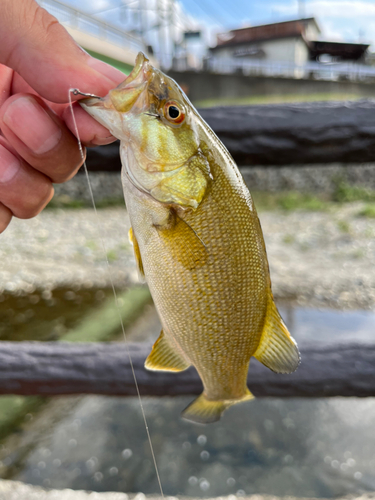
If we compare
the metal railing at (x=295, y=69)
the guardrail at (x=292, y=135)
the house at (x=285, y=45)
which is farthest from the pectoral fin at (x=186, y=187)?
the house at (x=285, y=45)

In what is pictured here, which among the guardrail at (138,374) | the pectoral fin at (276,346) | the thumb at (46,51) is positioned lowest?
the guardrail at (138,374)

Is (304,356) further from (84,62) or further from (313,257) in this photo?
(313,257)

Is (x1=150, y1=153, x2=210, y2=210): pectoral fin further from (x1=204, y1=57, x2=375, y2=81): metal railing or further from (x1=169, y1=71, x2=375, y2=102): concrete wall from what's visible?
(x1=204, y1=57, x2=375, y2=81): metal railing

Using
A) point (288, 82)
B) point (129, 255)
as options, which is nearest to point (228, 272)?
point (129, 255)

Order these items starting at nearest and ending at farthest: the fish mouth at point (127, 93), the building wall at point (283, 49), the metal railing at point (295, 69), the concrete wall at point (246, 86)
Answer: the fish mouth at point (127, 93) < the concrete wall at point (246, 86) < the metal railing at point (295, 69) < the building wall at point (283, 49)

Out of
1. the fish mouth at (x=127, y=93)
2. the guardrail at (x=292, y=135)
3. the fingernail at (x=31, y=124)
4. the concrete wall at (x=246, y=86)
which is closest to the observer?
the fish mouth at (x=127, y=93)

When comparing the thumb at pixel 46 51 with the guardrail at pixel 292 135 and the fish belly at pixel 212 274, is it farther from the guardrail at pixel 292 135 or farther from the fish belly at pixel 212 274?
the guardrail at pixel 292 135

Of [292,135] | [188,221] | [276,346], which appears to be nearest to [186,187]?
[188,221]

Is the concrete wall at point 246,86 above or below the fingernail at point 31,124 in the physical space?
below
